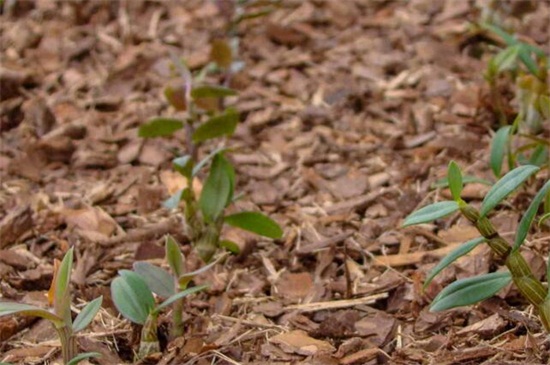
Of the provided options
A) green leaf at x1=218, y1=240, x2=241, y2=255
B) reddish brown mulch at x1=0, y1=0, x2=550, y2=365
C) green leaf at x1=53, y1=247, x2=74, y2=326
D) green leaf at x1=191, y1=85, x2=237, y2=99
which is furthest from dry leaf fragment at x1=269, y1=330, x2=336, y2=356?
green leaf at x1=191, y1=85, x2=237, y2=99

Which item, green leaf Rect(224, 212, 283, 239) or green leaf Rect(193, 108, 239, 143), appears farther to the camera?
green leaf Rect(193, 108, 239, 143)

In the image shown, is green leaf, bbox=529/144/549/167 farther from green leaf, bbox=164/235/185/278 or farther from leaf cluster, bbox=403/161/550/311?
green leaf, bbox=164/235/185/278

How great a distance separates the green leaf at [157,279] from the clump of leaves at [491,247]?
45 centimetres

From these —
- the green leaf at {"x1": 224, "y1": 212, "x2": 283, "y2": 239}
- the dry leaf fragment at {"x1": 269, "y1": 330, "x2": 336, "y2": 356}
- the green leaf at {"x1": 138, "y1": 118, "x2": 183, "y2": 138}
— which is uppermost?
the green leaf at {"x1": 138, "y1": 118, "x2": 183, "y2": 138}

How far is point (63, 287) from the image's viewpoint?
1420 mm

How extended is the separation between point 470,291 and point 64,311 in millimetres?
640

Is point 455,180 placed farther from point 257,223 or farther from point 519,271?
point 257,223

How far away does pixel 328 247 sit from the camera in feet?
6.17

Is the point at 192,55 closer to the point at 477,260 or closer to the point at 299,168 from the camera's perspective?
the point at 299,168

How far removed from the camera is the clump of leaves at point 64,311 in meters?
1.40

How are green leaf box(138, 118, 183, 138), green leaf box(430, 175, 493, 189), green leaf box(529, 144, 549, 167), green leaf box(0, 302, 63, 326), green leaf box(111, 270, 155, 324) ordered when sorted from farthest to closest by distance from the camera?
green leaf box(138, 118, 183, 138) → green leaf box(529, 144, 549, 167) → green leaf box(430, 175, 493, 189) → green leaf box(111, 270, 155, 324) → green leaf box(0, 302, 63, 326)

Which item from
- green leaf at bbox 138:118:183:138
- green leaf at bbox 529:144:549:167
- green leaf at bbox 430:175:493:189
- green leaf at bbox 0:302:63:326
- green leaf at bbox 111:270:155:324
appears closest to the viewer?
green leaf at bbox 0:302:63:326

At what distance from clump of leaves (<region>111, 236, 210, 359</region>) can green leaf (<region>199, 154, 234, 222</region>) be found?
22 cm

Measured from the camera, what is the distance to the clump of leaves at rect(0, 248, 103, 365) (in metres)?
1.40
